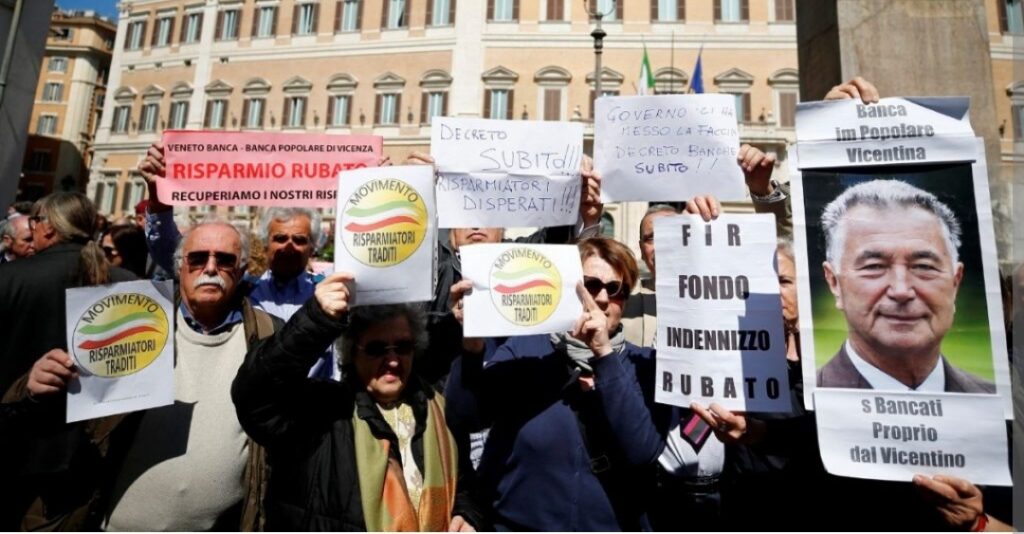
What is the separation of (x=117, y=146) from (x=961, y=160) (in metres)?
39.4

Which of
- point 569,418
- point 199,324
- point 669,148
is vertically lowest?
point 569,418

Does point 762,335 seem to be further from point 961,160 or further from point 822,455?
point 961,160

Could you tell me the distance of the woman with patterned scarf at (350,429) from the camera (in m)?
1.83

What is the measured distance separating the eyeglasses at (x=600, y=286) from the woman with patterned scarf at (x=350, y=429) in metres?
0.72

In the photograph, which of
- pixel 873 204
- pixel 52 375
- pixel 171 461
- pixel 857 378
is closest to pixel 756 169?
pixel 873 204

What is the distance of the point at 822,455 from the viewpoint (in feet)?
5.54

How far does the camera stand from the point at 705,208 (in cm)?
200

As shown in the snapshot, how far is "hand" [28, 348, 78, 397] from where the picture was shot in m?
2.00

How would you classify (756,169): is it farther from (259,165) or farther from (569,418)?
(259,165)

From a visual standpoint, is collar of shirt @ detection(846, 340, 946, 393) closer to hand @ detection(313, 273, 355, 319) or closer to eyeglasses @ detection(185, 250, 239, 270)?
hand @ detection(313, 273, 355, 319)

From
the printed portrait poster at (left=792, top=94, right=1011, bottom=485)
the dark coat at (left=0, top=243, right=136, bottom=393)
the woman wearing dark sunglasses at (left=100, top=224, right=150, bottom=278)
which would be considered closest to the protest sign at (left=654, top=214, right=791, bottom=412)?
the printed portrait poster at (left=792, top=94, right=1011, bottom=485)

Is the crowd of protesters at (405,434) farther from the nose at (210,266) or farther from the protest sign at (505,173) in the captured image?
the protest sign at (505,173)

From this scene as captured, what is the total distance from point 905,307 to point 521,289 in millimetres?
1232

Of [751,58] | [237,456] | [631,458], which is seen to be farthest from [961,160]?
[751,58]
